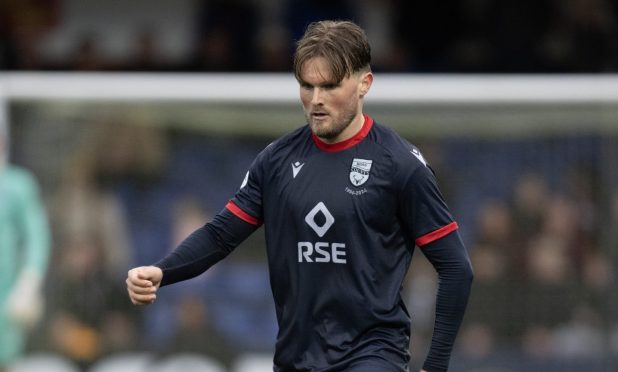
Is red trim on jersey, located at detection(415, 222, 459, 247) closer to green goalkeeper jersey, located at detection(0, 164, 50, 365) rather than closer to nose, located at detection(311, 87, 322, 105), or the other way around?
nose, located at detection(311, 87, 322, 105)

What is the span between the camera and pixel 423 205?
457cm

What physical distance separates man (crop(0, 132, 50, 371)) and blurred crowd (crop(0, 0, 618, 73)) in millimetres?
1959

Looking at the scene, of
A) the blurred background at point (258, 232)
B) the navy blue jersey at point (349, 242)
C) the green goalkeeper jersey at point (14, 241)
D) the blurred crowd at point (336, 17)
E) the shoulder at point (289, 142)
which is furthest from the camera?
the blurred crowd at point (336, 17)

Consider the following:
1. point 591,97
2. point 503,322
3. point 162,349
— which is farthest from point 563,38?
point 162,349

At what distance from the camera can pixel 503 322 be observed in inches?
371

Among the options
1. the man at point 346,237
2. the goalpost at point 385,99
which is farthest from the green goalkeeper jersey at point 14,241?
the man at point 346,237

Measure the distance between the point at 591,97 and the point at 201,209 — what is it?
3052 millimetres

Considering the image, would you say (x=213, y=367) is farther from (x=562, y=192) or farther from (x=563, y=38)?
(x=563, y=38)

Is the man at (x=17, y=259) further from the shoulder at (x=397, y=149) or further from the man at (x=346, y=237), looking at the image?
the shoulder at (x=397, y=149)

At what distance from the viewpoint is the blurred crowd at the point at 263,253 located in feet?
30.5

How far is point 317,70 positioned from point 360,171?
404 millimetres

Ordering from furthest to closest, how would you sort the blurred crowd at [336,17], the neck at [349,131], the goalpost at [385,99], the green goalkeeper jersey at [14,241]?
1. the blurred crowd at [336,17]
2. the goalpost at [385,99]
3. the green goalkeeper jersey at [14,241]
4. the neck at [349,131]

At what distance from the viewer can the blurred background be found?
30.5 feet

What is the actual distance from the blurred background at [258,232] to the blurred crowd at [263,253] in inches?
0.4
